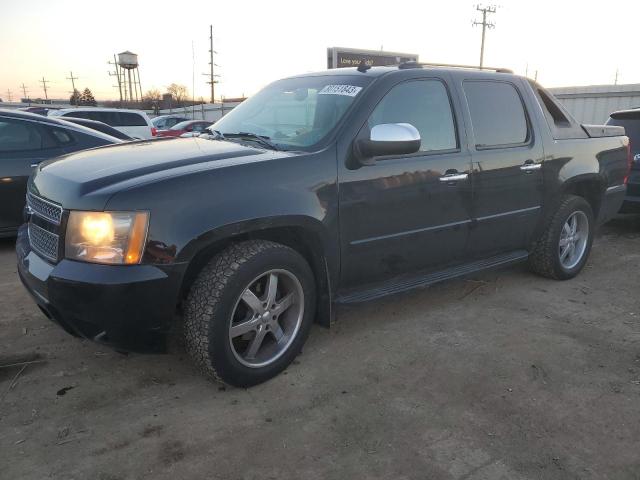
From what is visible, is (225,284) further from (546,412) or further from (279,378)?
(546,412)

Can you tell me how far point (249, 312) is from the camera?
9.86ft

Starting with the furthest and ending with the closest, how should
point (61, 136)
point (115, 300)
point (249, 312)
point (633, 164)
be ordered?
1. point (633, 164)
2. point (61, 136)
3. point (249, 312)
4. point (115, 300)

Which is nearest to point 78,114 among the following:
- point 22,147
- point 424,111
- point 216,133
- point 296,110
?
point 22,147

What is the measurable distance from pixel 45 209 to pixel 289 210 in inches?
53.0

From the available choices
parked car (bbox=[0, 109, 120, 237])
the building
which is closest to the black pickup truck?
parked car (bbox=[0, 109, 120, 237])

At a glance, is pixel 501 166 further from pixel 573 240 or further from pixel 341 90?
pixel 573 240

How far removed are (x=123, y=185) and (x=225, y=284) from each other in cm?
71

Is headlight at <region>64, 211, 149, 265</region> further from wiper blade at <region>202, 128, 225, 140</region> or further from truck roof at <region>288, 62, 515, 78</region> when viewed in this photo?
truck roof at <region>288, 62, 515, 78</region>

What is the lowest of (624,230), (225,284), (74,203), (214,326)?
(624,230)

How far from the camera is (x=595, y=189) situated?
5.12 metres

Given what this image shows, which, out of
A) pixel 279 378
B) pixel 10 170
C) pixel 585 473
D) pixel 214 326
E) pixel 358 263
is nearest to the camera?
pixel 585 473

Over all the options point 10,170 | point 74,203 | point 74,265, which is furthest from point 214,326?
point 10,170

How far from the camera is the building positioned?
19344mm

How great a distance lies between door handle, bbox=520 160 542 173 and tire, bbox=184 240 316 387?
7.11 ft
